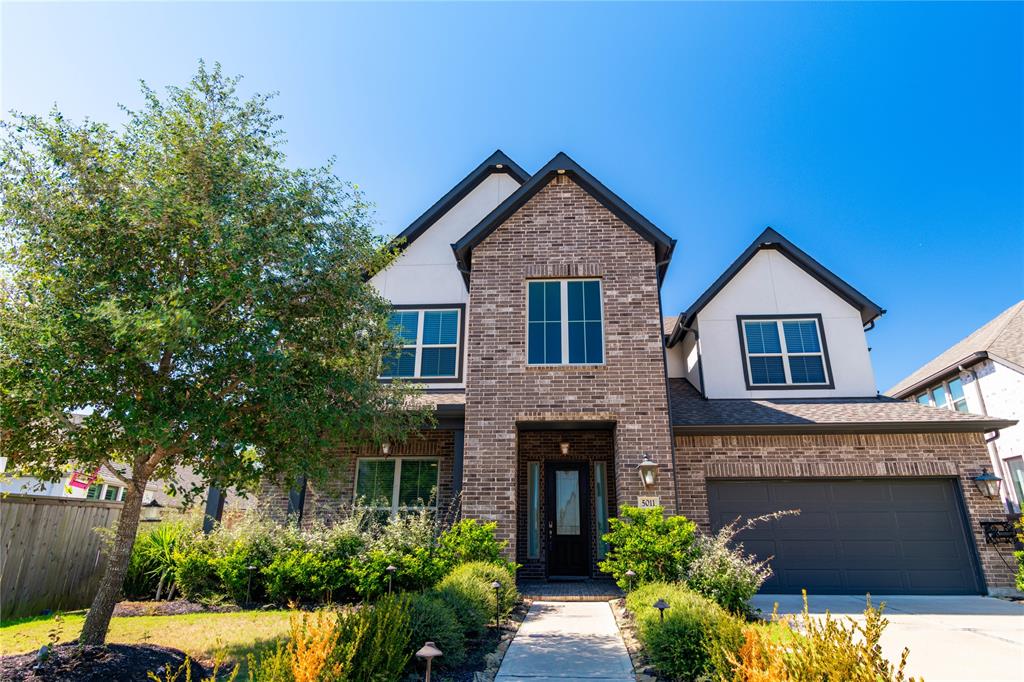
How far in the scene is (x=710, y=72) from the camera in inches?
442

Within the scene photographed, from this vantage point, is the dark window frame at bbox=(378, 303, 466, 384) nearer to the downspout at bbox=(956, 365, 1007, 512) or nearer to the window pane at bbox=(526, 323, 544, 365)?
the window pane at bbox=(526, 323, 544, 365)

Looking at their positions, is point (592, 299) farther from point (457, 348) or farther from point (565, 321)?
point (457, 348)

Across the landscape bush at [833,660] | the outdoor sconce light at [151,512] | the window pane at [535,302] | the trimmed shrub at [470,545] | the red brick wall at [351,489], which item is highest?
the window pane at [535,302]

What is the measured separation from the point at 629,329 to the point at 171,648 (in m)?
8.73

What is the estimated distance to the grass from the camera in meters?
5.96

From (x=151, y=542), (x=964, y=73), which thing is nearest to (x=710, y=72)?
(x=964, y=73)

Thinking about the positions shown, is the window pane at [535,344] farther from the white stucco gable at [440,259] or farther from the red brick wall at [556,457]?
the white stucco gable at [440,259]

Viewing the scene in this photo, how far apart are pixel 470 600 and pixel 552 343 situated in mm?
5655

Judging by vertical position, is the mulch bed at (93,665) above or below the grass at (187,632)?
above

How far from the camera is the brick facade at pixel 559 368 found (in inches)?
387

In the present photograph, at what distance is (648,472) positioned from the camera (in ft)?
30.8

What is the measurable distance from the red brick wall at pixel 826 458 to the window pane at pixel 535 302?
404 centimetres

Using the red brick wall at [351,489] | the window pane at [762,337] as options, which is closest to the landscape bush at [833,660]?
the red brick wall at [351,489]

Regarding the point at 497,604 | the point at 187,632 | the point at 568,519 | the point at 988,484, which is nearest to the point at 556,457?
the point at 568,519
